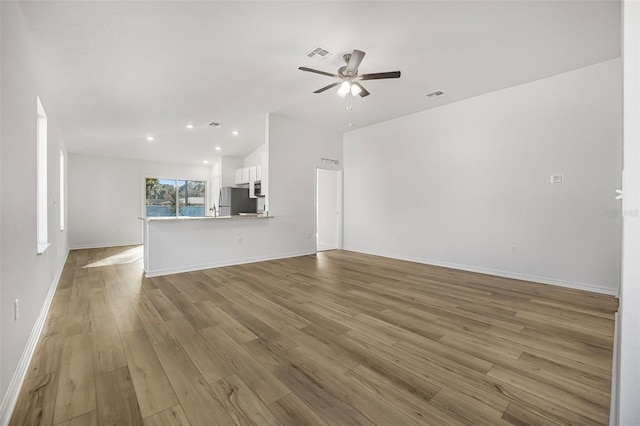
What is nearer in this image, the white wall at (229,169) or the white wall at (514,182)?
the white wall at (514,182)

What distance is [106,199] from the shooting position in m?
7.52

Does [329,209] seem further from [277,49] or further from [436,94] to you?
[277,49]

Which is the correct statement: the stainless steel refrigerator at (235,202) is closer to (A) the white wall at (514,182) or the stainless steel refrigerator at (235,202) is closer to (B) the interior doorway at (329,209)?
(B) the interior doorway at (329,209)

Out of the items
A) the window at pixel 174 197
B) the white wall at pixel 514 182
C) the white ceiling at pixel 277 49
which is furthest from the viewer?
the window at pixel 174 197

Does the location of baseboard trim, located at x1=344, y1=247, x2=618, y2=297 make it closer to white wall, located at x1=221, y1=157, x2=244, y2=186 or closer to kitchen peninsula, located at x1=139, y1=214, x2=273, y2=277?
kitchen peninsula, located at x1=139, y1=214, x2=273, y2=277

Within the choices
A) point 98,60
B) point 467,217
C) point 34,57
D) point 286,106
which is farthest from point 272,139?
point 467,217

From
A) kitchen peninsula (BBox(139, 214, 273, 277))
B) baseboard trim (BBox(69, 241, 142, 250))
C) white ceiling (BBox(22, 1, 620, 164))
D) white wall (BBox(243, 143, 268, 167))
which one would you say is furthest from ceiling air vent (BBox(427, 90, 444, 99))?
baseboard trim (BBox(69, 241, 142, 250))

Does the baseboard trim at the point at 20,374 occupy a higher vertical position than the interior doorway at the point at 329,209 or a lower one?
lower

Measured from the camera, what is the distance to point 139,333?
2.38 meters

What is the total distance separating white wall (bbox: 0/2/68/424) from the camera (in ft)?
4.93

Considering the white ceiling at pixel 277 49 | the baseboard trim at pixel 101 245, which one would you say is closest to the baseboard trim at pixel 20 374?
the white ceiling at pixel 277 49

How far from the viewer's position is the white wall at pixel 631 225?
729mm

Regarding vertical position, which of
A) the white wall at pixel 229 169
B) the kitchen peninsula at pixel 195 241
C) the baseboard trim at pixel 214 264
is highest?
the white wall at pixel 229 169

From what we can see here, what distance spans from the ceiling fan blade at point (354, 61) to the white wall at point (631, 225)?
243 cm
